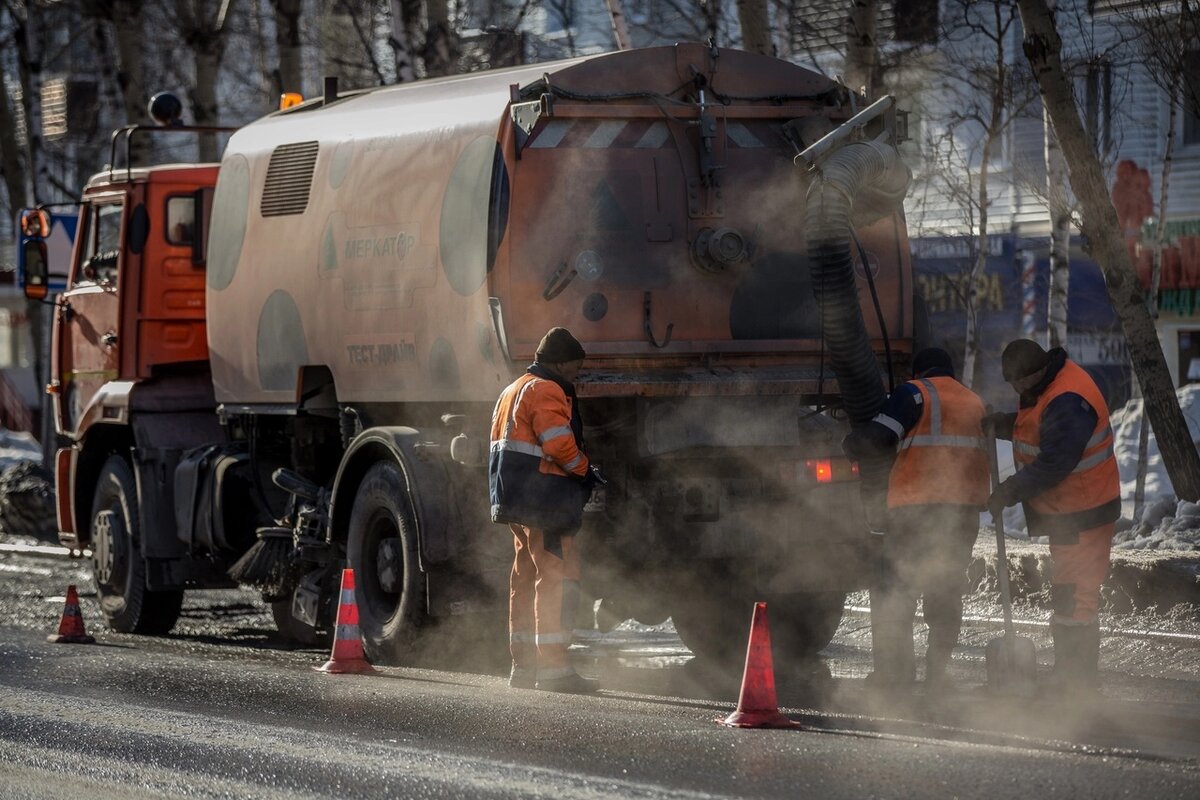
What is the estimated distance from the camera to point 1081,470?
8.18m

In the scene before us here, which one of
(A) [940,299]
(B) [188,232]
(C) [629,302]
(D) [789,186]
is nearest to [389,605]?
(C) [629,302]

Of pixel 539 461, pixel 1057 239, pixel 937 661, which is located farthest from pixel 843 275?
pixel 1057 239

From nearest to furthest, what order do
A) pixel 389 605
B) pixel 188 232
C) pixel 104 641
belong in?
pixel 389 605
pixel 104 641
pixel 188 232

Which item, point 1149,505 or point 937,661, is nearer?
point 937,661

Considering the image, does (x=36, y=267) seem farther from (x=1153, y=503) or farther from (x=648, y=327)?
(x=1153, y=503)

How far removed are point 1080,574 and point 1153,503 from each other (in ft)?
15.8

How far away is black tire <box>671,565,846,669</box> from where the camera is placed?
380 inches

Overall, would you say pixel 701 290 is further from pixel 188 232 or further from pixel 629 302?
pixel 188 232

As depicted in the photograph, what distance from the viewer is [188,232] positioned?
12.3 meters

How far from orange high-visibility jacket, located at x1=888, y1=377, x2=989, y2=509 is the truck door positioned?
5.90m

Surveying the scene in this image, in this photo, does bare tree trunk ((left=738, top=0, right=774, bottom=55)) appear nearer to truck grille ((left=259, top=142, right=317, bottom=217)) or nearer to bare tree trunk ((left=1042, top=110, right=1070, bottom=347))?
bare tree trunk ((left=1042, top=110, right=1070, bottom=347))

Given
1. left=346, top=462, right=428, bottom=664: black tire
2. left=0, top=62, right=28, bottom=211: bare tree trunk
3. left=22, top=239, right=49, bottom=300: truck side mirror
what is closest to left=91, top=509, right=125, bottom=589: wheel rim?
left=22, top=239, right=49, bottom=300: truck side mirror

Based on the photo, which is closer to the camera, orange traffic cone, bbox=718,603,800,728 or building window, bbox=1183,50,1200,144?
orange traffic cone, bbox=718,603,800,728

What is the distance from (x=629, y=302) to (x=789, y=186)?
1.01m
